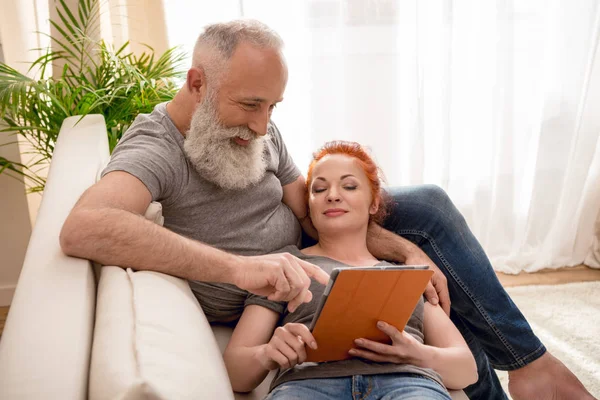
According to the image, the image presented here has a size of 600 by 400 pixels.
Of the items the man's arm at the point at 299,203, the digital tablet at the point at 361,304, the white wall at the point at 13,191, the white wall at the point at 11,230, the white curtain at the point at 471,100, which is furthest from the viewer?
the white curtain at the point at 471,100

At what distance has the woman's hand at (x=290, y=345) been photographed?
3.95 feet

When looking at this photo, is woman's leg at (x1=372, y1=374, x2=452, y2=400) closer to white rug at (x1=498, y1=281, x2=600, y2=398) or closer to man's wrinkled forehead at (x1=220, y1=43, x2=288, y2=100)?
man's wrinkled forehead at (x1=220, y1=43, x2=288, y2=100)

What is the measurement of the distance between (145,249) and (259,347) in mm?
318

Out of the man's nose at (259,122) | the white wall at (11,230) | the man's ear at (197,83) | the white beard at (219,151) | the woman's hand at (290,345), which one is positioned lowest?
the white wall at (11,230)

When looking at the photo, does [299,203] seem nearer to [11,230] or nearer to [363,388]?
[363,388]

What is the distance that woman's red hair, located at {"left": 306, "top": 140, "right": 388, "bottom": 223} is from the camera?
169cm

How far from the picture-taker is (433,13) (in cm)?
281

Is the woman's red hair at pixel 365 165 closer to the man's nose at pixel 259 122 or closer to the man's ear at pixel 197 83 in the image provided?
the man's nose at pixel 259 122

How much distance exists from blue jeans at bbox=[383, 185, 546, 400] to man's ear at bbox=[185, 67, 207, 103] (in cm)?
63

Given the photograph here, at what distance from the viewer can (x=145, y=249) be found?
120 cm

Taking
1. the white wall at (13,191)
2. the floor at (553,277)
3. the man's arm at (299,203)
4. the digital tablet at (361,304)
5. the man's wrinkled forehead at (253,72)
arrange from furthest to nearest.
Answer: the floor at (553,277)
the white wall at (13,191)
the man's arm at (299,203)
the man's wrinkled forehead at (253,72)
the digital tablet at (361,304)

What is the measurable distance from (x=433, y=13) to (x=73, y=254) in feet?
7.07

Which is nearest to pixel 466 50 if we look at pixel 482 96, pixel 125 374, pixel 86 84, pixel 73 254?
pixel 482 96

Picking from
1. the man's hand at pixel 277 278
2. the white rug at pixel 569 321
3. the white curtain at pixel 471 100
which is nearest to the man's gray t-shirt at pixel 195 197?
the man's hand at pixel 277 278
